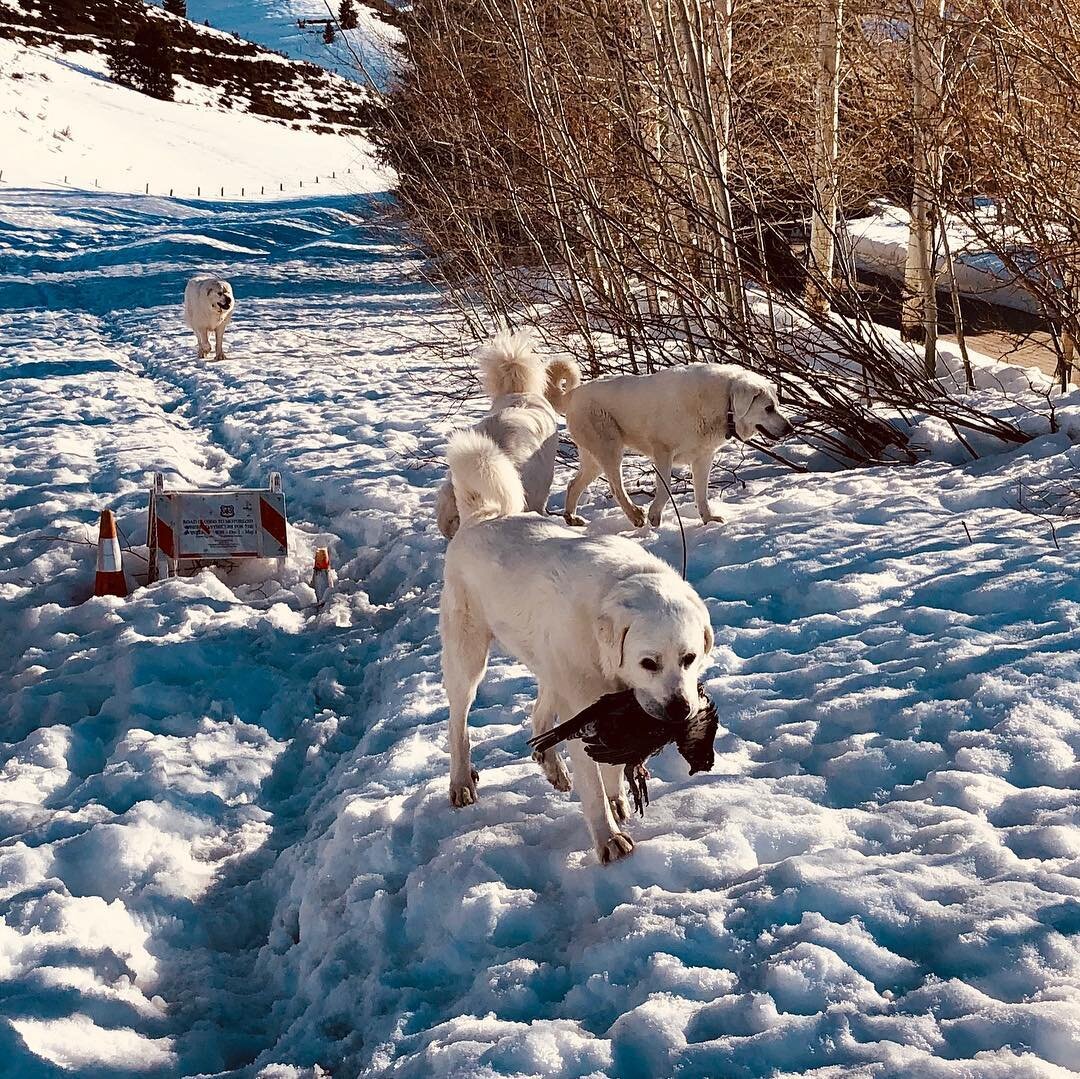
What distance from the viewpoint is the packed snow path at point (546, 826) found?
294cm

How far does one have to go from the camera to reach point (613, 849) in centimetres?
367

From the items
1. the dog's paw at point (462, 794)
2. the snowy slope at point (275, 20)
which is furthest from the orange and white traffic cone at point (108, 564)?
the snowy slope at point (275, 20)

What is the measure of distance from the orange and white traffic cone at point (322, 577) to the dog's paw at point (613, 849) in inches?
150

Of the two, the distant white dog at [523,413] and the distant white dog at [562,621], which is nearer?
the distant white dog at [562,621]

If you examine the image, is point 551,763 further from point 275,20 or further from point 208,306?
point 275,20

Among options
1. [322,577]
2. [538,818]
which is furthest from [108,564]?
[538,818]

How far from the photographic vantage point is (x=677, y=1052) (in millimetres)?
2807

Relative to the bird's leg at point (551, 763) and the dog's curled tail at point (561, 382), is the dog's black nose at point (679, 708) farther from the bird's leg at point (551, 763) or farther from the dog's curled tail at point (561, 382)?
the dog's curled tail at point (561, 382)

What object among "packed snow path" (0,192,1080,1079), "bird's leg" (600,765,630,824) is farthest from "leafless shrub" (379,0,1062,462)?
"bird's leg" (600,765,630,824)

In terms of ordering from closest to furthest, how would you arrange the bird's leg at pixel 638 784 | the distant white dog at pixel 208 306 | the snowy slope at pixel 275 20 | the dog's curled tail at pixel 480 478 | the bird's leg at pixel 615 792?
the bird's leg at pixel 638 784 → the bird's leg at pixel 615 792 → the dog's curled tail at pixel 480 478 → the distant white dog at pixel 208 306 → the snowy slope at pixel 275 20

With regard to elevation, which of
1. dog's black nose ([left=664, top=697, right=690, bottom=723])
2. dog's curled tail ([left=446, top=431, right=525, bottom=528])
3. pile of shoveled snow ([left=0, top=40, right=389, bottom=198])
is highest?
pile of shoveled snow ([left=0, top=40, right=389, bottom=198])

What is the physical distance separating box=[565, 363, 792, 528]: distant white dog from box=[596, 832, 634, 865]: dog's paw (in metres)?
3.51

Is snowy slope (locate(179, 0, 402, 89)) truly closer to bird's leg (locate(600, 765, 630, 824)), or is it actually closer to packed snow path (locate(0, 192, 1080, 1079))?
packed snow path (locate(0, 192, 1080, 1079))

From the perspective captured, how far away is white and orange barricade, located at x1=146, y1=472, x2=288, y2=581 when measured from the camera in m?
7.30
